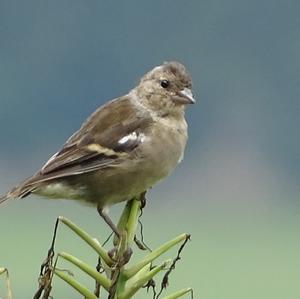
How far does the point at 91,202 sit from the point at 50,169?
1.21ft

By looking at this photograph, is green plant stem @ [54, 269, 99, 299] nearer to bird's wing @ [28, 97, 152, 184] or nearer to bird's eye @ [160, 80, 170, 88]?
bird's wing @ [28, 97, 152, 184]

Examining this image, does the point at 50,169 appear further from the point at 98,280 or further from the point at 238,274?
the point at 238,274

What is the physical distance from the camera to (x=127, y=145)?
4844 mm

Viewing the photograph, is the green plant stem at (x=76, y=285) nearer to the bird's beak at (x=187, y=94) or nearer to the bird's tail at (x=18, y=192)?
the bird's tail at (x=18, y=192)

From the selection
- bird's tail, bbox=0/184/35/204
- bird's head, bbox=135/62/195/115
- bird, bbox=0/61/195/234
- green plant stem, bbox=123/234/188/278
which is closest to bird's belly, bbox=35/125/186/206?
bird, bbox=0/61/195/234

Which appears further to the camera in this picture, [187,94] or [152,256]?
[187,94]

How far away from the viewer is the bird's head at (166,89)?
15.7ft

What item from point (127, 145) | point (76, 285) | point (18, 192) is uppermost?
point (127, 145)

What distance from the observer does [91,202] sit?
183 inches

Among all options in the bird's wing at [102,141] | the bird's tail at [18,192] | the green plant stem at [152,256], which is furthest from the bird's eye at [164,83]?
the green plant stem at [152,256]

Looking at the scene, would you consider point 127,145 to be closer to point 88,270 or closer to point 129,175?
point 129,175

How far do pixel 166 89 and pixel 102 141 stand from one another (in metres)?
0.41

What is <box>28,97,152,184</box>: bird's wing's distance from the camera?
14.4 ft

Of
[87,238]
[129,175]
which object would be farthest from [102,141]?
[87,238]
